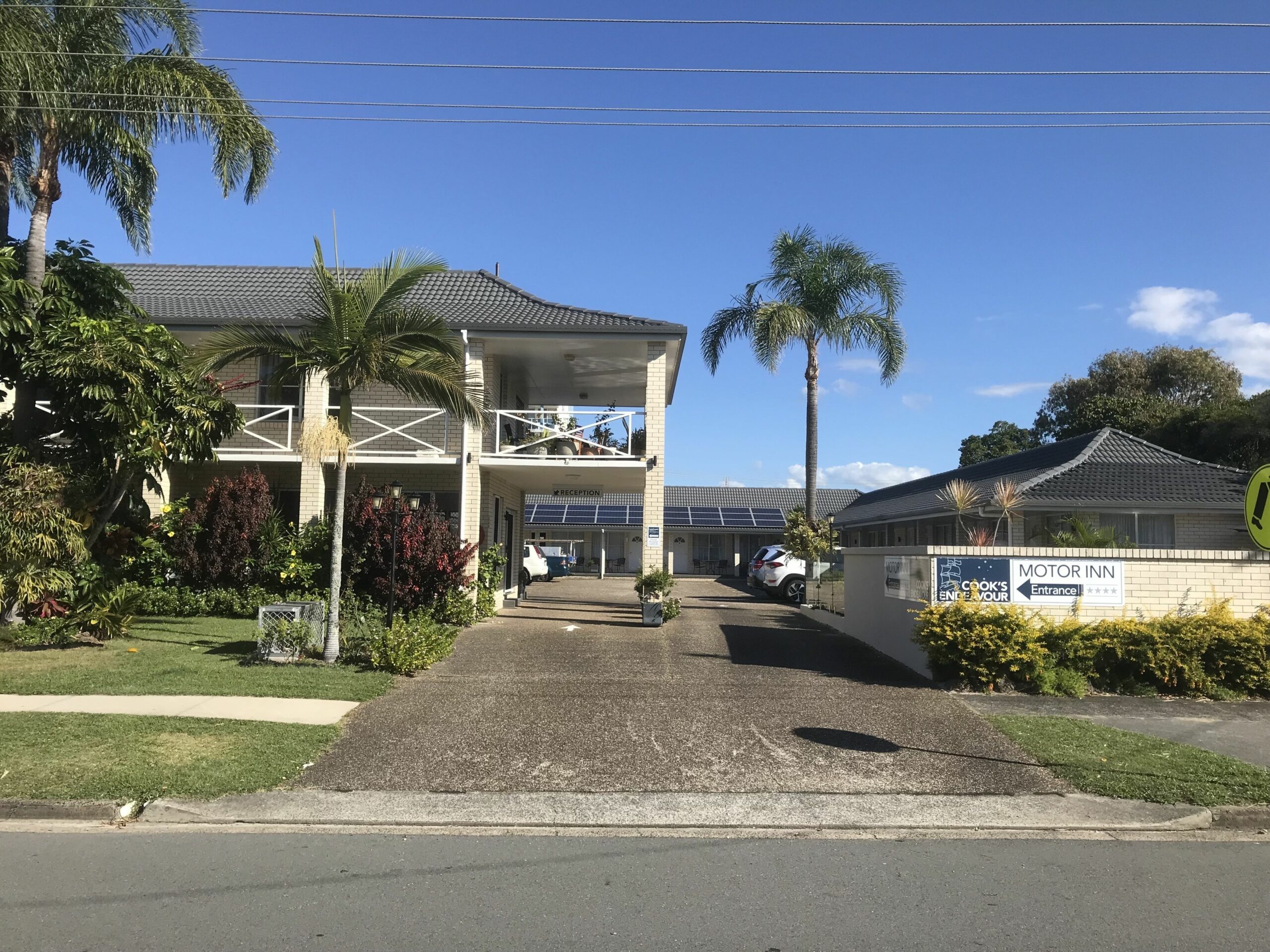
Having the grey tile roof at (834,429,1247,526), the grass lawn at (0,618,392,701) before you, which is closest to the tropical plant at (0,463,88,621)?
the grass lawn at (0,618,392,701)

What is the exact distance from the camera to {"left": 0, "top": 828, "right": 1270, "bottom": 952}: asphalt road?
4594 mm

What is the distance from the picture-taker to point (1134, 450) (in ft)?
86.2

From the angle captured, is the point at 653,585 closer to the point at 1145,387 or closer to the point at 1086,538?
the point at 1086,538

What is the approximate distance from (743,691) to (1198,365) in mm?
45656

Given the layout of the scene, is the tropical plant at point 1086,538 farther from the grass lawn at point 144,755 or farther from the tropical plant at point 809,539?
the grass lawn at point 144,755

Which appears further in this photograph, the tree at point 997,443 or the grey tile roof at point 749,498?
the tree at point 997,443

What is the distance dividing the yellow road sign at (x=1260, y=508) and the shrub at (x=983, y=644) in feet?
12.3

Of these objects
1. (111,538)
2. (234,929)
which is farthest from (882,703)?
(111,538)

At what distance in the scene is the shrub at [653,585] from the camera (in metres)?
17.5

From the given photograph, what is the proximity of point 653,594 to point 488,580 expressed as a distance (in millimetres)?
3060

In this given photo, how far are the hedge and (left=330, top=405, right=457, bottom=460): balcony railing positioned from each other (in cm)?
1090

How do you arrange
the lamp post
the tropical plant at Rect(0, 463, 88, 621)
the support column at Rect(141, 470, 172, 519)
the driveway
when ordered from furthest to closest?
the support column at Rect(141, 470, 172, 519) < the lamp post < the tropical plant at Rect(0, 463, 88, 621) < the driveway

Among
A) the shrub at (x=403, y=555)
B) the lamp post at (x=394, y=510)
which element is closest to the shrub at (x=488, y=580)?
the shrub at (x=403, y=555)

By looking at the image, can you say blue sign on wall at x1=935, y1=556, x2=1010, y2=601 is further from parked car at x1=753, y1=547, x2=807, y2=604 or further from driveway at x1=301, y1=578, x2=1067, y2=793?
parked car at x1=753, y1=547, x2=807, y2=604
